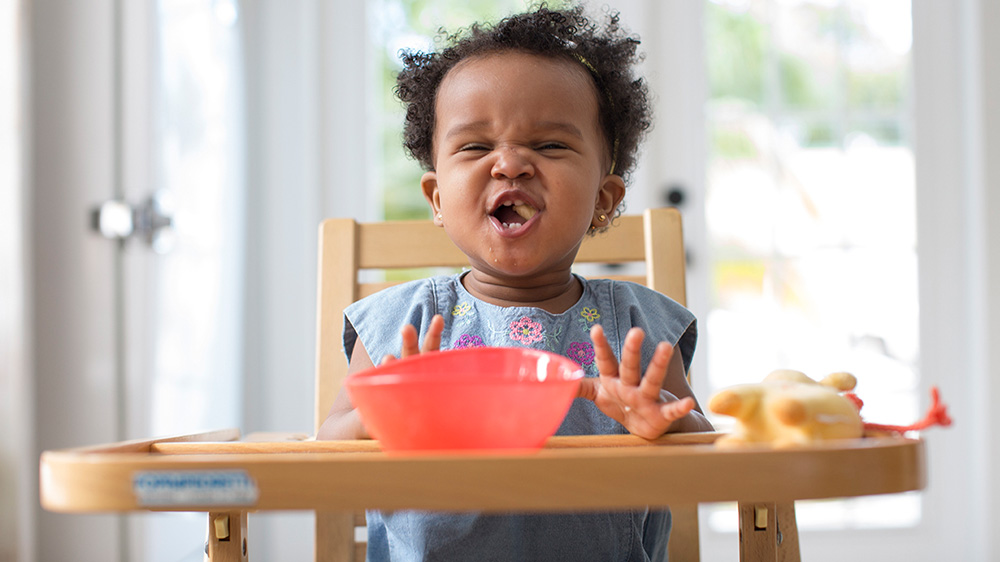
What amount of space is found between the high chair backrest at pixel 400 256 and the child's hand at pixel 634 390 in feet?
1.52

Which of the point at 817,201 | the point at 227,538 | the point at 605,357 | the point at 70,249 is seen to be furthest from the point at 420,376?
the point at 817,201

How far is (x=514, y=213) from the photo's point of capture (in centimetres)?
80

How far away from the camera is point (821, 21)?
191cm

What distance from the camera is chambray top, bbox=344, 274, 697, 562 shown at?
74 centimetres

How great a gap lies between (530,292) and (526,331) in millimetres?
57

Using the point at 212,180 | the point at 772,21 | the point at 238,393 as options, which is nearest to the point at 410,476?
the point at 212,180

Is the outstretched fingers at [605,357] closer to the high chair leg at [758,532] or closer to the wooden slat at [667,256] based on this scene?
the high chair leg at [758,532]

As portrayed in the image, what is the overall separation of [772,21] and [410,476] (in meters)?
1.84

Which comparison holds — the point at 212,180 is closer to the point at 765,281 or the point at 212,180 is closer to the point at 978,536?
the point at 765,281

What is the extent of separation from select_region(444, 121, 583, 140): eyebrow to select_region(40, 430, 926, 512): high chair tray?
488mm

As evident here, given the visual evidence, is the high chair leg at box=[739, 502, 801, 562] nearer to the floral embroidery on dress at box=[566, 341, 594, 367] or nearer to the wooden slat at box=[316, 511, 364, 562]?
the floral embroidery on dress at box=[566, 341, 594, 367]

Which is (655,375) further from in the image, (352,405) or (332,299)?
(332,299)

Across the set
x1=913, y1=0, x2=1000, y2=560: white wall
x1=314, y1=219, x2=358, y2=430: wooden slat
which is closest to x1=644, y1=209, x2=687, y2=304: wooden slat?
x1=314, y1=219, x2=358, y2=430: wooden slat

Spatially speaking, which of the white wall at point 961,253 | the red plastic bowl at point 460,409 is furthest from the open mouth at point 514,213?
the white wall at point 961,253
